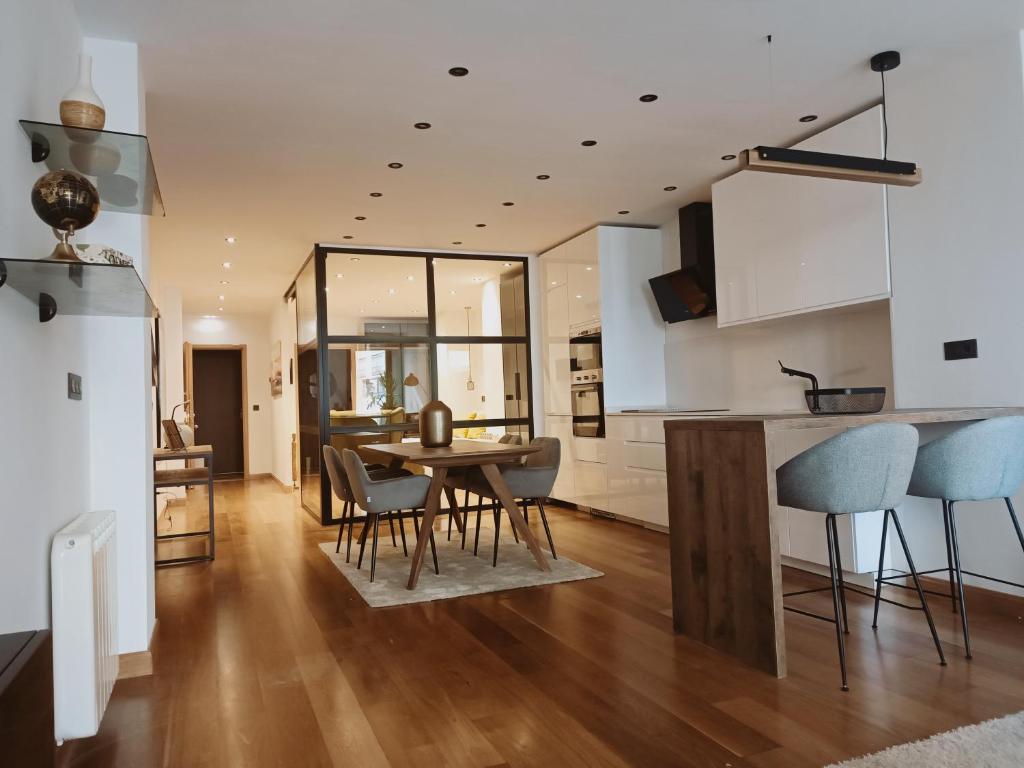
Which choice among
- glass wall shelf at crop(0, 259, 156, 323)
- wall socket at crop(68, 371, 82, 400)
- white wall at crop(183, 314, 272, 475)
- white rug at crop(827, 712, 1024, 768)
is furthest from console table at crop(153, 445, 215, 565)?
white wall at crop(183, 314, 272, 475)

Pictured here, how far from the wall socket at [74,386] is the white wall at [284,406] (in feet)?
18.9

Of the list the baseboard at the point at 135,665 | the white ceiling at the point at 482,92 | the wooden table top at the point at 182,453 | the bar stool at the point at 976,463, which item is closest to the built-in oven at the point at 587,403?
the white ceiling at the point at 482,92

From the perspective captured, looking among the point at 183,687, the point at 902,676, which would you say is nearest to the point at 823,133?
the point at 902,676

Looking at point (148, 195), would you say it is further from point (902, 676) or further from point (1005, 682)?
point (1005, 682)

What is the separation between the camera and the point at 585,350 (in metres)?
6.39

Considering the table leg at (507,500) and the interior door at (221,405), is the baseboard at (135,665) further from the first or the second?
the interior door at (221,405)

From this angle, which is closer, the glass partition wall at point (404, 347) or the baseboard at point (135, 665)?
the baseboard at point (135, 665)

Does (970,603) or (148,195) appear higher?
(148,195)

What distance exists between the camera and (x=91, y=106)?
82.4 inches

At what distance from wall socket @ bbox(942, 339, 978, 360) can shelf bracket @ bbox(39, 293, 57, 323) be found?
370cm

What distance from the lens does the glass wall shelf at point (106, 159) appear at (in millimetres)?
1997

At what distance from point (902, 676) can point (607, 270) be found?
13.9 feet

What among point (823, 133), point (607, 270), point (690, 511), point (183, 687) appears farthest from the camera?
point (607, 270)

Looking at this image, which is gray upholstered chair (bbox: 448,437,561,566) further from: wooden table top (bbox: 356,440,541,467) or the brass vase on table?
the brass vase on table
